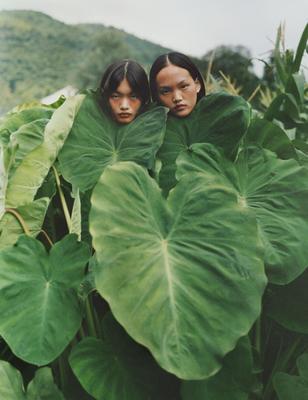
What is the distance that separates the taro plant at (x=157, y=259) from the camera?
31.1 inches

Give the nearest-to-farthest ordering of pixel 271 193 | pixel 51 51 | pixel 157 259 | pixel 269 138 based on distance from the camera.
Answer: pixel 157 259
pixel 271 193
pixel 269 138
pixel 51 51

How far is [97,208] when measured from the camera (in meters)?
0.82

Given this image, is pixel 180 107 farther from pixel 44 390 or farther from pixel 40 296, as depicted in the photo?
pixel 44 390

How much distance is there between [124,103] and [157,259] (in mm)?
345

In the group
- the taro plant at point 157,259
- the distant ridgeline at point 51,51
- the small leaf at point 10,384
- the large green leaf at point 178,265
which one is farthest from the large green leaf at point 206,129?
the distant ridgeline at point 51,51

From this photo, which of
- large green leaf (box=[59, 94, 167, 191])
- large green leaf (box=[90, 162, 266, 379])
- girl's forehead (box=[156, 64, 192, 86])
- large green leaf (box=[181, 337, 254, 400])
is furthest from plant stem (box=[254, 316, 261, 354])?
girl's forehead (box=[156, 64, 192, 86])

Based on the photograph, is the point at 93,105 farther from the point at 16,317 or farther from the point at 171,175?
the point at 16,317

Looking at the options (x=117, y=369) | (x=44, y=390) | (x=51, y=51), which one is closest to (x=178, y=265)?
(x=117, y=369)

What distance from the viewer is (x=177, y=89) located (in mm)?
1037

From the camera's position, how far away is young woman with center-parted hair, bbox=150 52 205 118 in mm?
1034

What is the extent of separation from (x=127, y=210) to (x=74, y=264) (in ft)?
0.53

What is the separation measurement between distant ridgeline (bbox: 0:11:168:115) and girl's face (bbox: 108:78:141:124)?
1263 cm

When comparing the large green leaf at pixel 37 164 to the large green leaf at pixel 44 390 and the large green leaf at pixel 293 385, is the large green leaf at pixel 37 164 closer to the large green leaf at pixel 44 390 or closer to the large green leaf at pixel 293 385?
the large green leaf at pixel 44 390

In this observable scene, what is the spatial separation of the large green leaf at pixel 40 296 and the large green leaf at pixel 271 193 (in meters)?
0.24
